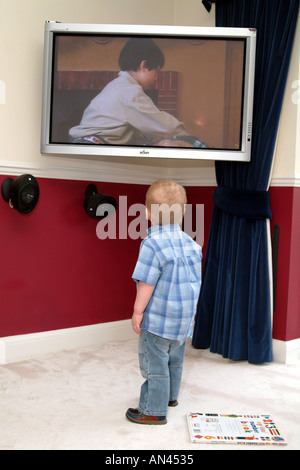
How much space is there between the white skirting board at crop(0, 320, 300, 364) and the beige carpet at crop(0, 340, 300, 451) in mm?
74

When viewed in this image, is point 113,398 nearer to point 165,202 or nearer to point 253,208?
point 165,202

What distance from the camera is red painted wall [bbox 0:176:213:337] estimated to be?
310 cm

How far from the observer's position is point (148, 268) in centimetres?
217

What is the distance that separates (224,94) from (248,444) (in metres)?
1.87

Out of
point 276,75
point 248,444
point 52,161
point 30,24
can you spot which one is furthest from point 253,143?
point 248,444

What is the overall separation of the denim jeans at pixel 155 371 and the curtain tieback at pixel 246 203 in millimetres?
1170

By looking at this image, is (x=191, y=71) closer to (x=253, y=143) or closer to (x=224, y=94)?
(x=224, y=94)

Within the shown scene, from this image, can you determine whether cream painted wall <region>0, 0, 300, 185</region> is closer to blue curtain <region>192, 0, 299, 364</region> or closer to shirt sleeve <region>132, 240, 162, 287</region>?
blue curtain <region>192, 0, 299, 364</region>

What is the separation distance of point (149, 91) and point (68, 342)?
1579mm

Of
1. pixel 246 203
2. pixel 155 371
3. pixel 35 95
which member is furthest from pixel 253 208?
pixel 35 95

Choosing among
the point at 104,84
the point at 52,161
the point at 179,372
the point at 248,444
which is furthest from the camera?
the point at 52,161

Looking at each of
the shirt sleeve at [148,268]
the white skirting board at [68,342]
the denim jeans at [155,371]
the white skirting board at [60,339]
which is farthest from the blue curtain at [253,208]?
the shirt sleeve at [148,268]

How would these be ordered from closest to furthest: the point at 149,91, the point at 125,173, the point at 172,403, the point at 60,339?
the point at 172,403 → the point at 149,91 → the point at 60,339 → the point at 125,173

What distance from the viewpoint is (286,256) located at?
10.5ft
